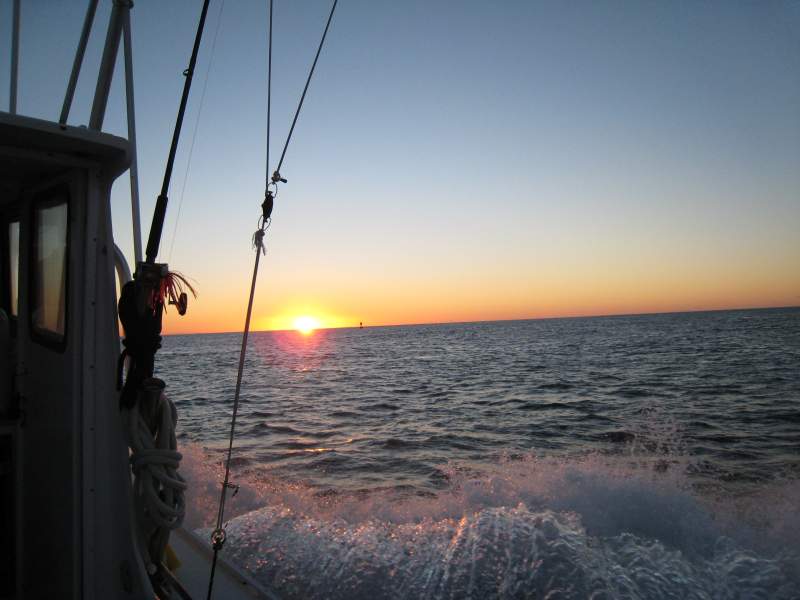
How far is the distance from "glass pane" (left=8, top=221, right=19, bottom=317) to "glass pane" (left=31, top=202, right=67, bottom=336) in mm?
672

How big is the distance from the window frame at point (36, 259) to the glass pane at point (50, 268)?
0.05ft

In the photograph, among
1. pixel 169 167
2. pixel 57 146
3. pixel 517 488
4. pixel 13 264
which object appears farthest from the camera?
pixel 517 488

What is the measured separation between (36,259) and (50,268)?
315mm

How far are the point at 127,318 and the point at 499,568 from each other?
4.36 m

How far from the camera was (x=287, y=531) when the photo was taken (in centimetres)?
585

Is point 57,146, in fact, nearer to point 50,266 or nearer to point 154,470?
point 50,266

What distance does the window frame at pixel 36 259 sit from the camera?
8.63 feet

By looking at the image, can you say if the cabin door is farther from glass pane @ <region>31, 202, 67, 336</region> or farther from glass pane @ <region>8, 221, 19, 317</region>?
glass pane @ <region>8, 221, 19, 317</region>

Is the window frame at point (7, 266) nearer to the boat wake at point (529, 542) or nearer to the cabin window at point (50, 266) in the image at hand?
the cabin window at point (50, 266)

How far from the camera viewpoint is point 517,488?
Result: 26.8 ft

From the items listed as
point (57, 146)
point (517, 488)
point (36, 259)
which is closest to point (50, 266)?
point (36, 259)

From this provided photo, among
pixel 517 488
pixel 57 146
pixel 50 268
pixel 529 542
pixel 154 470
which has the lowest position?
pixel 517 488

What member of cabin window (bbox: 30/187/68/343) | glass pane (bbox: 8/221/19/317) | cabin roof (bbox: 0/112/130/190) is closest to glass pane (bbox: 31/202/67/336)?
cabin window (bbox: 30/187/68/343)

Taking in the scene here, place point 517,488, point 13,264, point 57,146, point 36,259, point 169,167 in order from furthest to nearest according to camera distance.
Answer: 1. point 517,488
2. point 13,264
3. point 36,259
4. point 169,167
5. point 57,146
